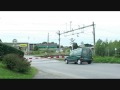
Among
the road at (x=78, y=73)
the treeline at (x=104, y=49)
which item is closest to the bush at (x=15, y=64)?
the road at (x=78, y=73)

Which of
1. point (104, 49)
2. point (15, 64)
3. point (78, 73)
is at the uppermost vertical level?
point (104, 49)

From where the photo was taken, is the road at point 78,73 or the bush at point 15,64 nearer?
the road at point 78,73

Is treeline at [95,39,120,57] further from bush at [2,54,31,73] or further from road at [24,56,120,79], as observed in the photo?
bush at [2,54,31,73]

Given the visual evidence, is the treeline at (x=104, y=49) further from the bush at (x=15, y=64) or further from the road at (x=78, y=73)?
the bush at (x=15, y=64)

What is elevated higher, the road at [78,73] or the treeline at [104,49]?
the treeline at [104,49]

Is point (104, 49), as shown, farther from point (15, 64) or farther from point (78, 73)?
point (15, 64)

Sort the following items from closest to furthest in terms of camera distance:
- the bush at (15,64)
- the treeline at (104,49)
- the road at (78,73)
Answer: the road at (78,73), the bush at (15,64), the treeline at (104,49)

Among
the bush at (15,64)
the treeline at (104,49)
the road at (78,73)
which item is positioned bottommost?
the road at (78,73)

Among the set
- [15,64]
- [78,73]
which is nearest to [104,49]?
[78,73]

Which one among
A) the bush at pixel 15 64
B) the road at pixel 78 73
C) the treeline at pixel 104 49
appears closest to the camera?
the road at pixel 78 73

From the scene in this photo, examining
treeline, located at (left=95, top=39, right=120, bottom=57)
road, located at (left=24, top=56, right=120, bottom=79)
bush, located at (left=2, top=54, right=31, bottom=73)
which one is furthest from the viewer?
treeline, located at (left=95, top=39, right=120, bottom=57)

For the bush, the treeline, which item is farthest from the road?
the treeline
